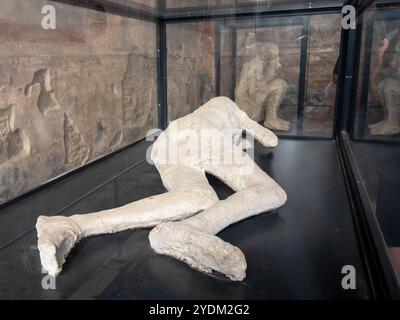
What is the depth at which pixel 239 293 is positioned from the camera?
3.61 feet

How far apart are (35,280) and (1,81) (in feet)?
3.30

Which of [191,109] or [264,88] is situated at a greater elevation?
Result: [264,88]

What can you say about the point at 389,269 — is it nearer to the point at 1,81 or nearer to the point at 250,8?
the point at 1,81

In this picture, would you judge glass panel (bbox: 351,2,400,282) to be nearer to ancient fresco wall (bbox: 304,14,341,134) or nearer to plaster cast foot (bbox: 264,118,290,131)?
ancient fresco wall (bbox: 304,14,341,134)

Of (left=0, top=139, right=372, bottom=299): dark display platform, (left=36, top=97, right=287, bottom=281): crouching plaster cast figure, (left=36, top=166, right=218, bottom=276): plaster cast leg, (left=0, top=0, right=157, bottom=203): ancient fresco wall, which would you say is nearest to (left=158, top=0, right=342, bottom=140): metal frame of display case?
(left=0, top=0, right=157, bottom=203): ancient fresco wall

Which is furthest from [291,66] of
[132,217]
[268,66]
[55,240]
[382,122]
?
[55,240]

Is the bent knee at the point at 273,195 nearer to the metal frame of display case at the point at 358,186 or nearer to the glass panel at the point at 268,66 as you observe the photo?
the metal frame of display case at the point at 358,186

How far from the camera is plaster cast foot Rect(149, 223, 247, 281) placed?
1148mm

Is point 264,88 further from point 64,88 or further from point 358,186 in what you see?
point 64,88

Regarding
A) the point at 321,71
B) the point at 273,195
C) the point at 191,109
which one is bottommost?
the point at 273,195

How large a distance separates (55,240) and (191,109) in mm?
2241

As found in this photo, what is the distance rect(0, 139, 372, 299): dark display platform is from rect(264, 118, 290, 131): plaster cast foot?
1138 millimetres

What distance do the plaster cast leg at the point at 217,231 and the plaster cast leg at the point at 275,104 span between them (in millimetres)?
1568

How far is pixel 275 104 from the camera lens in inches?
126
